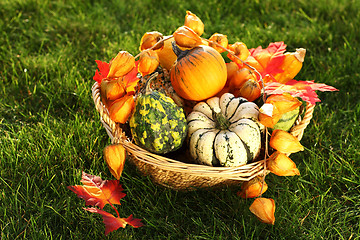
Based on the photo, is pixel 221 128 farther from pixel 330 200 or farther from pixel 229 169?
pixel 330 200

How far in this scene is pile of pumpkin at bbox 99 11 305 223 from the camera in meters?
1.84

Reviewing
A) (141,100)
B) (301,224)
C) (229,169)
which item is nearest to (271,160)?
(229,169)

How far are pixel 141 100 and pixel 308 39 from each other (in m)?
2.09

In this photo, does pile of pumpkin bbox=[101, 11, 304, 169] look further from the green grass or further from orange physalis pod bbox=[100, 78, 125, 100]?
the green grass

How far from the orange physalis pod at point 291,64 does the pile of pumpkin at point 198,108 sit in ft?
0.76

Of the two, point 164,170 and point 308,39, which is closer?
point 164,170

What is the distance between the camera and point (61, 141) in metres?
2.34

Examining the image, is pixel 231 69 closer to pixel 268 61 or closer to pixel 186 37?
pixel 268 61

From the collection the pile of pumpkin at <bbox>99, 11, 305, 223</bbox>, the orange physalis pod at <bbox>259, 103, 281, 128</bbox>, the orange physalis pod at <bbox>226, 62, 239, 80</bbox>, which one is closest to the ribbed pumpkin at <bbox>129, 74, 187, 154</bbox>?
the pile of pumpkin at <bbox>99, 11, 305, 223</bbox>

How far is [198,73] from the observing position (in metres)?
1.96

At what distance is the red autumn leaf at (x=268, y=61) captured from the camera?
7.57 ft

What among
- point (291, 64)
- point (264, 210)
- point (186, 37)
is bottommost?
point (264, 210)

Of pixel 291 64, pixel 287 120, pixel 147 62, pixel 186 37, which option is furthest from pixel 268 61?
pixel 147 62

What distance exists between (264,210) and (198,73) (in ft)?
2.47
